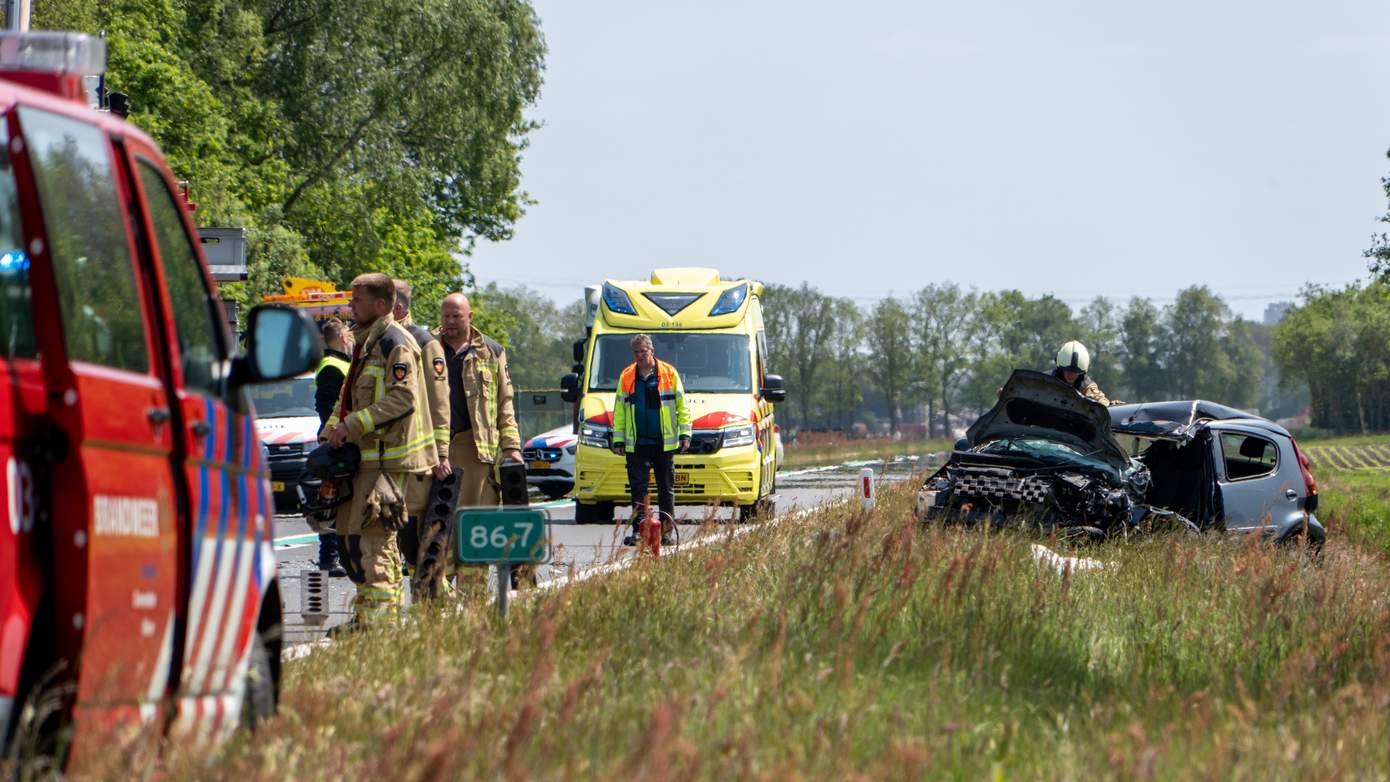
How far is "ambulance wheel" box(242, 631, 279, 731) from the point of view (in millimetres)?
5422

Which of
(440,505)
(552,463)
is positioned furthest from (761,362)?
(440,505)

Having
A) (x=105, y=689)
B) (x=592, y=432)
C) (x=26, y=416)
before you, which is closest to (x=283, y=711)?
(x=105, y=689)

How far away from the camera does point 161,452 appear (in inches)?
185

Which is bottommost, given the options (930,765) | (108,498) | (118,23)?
(930,765)

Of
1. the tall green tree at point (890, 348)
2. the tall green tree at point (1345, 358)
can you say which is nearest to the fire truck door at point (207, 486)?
the tall green tree at point (890, 348)

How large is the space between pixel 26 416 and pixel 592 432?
16698 mm

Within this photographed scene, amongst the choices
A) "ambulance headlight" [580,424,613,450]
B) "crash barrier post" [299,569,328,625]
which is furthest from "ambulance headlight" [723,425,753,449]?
"crash barrier post" [299,569,328,625]

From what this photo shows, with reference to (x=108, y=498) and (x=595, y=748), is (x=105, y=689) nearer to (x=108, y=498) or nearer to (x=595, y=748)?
(x=108, y=498)

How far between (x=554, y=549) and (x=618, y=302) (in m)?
12.7

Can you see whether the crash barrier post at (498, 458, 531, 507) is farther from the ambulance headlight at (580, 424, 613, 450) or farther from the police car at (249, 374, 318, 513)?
the police car at (249, 374, 318, 513)

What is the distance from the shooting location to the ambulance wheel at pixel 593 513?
2178cm

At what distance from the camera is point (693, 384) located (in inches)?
842

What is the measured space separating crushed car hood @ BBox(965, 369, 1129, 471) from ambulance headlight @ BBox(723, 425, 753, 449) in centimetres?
604

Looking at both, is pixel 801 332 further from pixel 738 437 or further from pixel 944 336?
pixel 738 437
